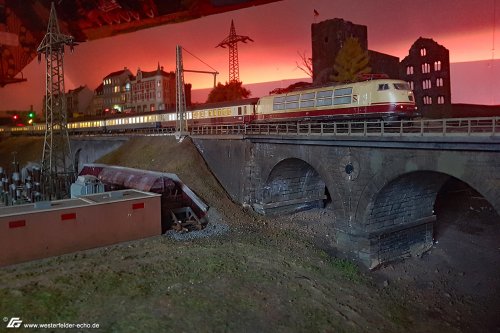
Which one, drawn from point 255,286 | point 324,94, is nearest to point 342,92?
point 324,94

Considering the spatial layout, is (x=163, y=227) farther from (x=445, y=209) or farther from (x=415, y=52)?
(x=415, y=52)

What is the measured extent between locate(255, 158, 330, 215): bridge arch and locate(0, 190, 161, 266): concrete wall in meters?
10.4

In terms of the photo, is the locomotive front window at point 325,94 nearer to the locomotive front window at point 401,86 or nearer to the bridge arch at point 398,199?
the locomotive front window at point 401,86

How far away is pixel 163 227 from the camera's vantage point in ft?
84.7

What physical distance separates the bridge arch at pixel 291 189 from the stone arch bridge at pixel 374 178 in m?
0.10

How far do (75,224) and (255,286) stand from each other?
35.9ft

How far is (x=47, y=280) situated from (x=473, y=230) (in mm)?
28810

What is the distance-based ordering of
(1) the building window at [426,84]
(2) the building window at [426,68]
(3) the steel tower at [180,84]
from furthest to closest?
(1) the building window at [426,84]
(2) the building window at [426,68]
(3) the steel tower at [180,84]

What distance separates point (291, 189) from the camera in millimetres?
32625

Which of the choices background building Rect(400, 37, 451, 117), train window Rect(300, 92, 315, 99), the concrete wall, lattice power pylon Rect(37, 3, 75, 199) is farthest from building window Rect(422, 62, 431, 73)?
lattice power pylon Rect(37, 3, 75, 199)

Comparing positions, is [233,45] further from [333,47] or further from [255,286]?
[255,286]

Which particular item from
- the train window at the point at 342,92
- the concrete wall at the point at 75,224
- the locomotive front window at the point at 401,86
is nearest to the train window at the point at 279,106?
the train window at the point at 342,92

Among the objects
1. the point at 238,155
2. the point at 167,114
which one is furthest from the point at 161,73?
the point at 238,155

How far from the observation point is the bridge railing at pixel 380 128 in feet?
56.1
